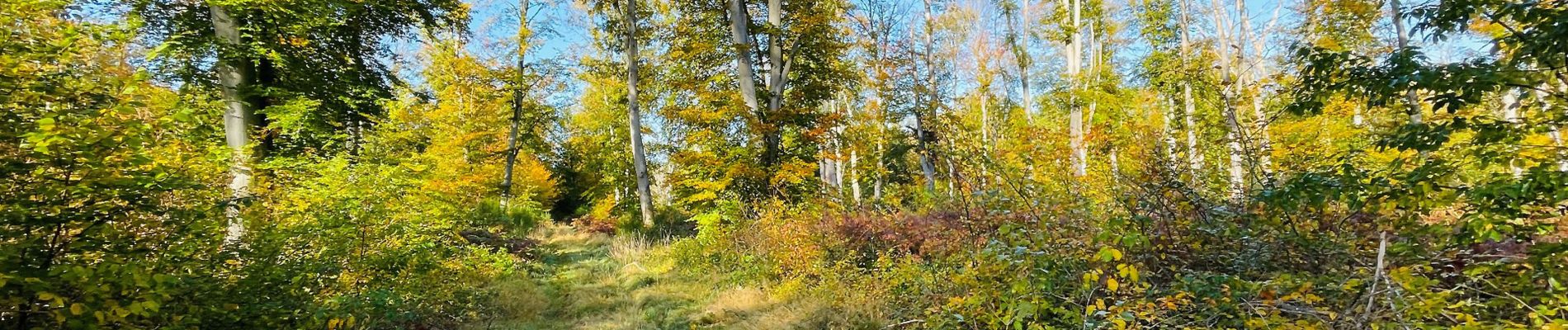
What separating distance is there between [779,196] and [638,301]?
12.4 ft

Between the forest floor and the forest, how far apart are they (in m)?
0.05

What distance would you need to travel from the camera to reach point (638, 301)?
23.2 feet

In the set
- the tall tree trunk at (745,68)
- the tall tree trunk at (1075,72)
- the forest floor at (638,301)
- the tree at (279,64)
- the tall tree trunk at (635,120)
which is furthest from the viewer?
the tall tree trunk at (1075,72)

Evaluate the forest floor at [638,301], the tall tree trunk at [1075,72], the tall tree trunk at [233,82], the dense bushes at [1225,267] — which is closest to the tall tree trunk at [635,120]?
the forest floor at [638,301]

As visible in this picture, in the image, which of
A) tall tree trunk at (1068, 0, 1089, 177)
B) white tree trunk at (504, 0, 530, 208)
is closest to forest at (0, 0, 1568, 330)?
tall tree trunk at (1068, 0, 1089, 177)

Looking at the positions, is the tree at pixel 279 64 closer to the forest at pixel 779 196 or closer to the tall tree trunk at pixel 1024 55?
the forest at pixel 779 196

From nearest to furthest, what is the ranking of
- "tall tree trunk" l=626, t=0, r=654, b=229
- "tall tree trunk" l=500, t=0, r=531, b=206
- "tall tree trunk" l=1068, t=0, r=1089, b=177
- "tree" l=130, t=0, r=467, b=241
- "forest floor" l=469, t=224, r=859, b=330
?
"forest floor" l=469, t=224, r=859, b=330
"tree" l=130, t=0, r=467, b=241
"tall tree trunk" l=626, t=0, r=654, b=229
"tall tree trunk" l=1068, t=0, r=1089, b=177
"tall tree trunk" l=500, t=0, r=531, b=206

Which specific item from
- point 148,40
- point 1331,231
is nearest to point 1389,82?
point 1331,231

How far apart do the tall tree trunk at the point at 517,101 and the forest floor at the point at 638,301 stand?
9.56 meters

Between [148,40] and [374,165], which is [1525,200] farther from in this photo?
[148,40]

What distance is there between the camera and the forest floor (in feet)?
19.3

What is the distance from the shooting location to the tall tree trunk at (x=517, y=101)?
58.6 ft

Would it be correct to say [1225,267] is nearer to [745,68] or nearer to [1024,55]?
[745,68]

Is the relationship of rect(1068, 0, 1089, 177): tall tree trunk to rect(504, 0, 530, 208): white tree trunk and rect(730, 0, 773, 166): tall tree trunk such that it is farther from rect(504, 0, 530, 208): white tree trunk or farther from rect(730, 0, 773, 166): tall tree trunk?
rect(504, 0, 530, 208): white tree trunk
